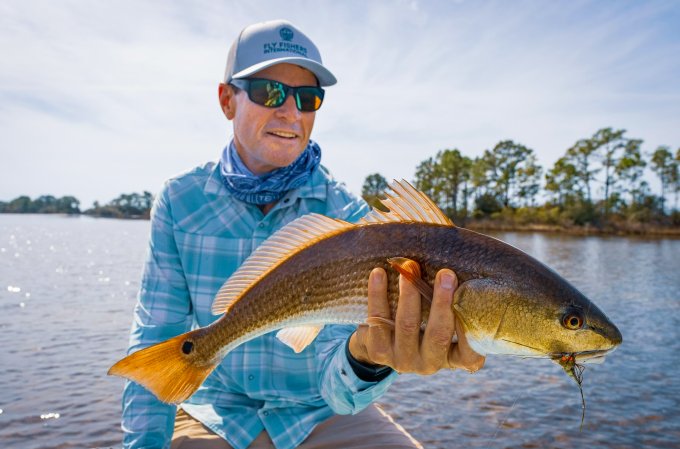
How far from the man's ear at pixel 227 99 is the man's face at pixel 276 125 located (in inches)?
4.3

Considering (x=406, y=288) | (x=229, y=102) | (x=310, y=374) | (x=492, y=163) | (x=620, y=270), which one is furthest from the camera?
(x=492, y=163)

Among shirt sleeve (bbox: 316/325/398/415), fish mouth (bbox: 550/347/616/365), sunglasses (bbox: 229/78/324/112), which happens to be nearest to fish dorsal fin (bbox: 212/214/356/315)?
shirt sleeve (bbox: 316/325/398/415)

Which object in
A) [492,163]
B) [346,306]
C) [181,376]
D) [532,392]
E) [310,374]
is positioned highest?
[492,163]

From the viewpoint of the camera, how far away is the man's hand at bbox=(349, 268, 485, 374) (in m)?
2.24

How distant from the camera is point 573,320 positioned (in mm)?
2107

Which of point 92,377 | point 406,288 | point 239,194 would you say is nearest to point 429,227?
point 406,288

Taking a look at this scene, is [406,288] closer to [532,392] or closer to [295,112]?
Answer: [295,112]

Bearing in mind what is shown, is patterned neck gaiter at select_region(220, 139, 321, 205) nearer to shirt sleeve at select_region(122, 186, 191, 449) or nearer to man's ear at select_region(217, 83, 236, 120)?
man's ear at select_region(217, 83, 236, 120)

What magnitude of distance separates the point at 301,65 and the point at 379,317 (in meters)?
1.89

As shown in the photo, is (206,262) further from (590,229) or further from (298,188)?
(590,229)

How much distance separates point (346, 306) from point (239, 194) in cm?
140

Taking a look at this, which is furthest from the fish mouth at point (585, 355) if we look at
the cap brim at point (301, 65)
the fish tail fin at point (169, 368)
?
the cap brim at point (301, 65)

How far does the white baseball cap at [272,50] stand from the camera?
346 cm

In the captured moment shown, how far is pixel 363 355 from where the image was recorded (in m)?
2.70
